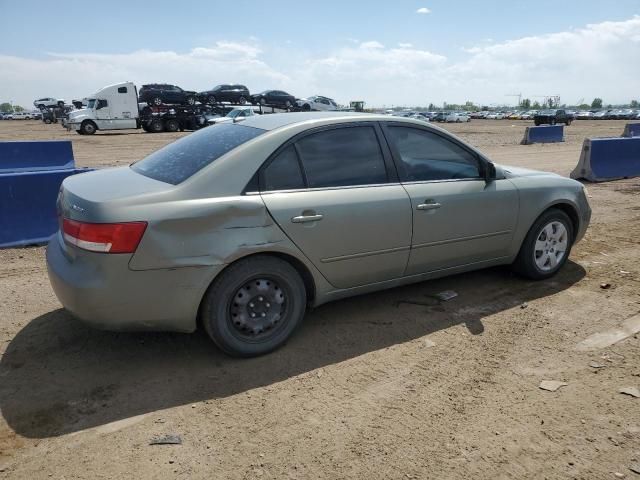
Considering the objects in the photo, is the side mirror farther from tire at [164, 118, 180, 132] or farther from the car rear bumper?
tire at [164, 118, 180, 132]

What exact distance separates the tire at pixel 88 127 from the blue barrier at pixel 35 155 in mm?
23446

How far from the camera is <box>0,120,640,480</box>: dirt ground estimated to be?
2.46m

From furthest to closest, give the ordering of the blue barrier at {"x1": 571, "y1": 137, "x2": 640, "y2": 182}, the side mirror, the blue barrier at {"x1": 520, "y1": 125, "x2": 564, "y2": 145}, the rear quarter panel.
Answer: the blue barrier at {"x1": 520, "y1": 125, "x2": 564, "y2": 145}
the blue barrier at {"x1": 571, "y1": 137, "x2": 640, "y2": 182}
the rear quarter panel
the side mirror

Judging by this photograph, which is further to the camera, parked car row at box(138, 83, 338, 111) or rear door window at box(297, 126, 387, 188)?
parked car row at box(138, 83, 338, 111)

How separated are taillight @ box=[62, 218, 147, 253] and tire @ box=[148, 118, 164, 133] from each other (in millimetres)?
31917

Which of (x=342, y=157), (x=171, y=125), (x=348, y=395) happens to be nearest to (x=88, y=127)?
(x=171, y=125)

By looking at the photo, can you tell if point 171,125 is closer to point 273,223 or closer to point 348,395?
point 273,223

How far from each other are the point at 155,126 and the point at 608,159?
93.5 feet

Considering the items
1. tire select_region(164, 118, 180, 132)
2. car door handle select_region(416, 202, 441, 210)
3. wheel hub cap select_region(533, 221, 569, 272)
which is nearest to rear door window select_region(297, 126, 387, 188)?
car door handle select_region(416, 202, 441, 210)

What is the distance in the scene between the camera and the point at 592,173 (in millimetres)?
10719

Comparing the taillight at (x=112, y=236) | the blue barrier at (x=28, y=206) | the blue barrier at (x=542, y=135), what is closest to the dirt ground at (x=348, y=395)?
the taillight at (x=112, y=236)

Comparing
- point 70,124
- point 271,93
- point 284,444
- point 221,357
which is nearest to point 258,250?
point 221,357

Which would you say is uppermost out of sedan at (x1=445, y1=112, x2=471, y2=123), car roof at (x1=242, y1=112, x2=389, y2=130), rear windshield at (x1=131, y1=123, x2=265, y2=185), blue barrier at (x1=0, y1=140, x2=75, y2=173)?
sedan at (x1=445, y1=112, x2=471, y2=123)

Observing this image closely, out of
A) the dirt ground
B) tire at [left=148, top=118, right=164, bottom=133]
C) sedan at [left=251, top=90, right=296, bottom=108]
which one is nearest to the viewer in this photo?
the dirt ground
